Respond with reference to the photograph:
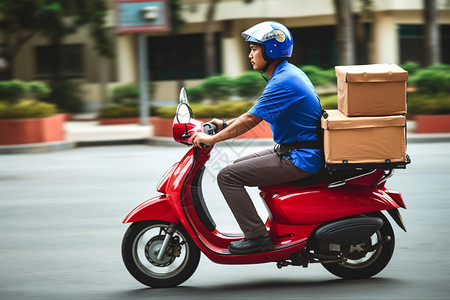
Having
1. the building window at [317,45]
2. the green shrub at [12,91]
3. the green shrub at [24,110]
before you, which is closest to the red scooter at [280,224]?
the green shrub at [24,110]

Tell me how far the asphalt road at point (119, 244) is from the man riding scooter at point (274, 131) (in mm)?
397

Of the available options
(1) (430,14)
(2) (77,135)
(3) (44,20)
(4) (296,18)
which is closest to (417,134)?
(1) (430,14)

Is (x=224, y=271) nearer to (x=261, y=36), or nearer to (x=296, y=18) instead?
(x=261, y=36)

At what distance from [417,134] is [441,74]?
2.29m

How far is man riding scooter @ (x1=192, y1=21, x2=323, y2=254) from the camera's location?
15.0 ft

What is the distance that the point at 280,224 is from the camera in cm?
473

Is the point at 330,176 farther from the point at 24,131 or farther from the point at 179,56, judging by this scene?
the point at 179,56

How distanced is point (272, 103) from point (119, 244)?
236 centimetres

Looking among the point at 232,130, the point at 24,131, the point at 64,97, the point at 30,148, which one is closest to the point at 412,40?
the point at 64,97

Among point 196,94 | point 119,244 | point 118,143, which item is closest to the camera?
point 119,244

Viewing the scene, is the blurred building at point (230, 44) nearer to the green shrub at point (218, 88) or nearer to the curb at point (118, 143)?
the green shrub at point (218, 88)

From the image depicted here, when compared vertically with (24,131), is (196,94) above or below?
above

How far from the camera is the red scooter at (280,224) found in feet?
15.3

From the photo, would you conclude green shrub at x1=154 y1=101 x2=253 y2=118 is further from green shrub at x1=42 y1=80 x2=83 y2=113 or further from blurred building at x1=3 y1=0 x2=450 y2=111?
blurred building at x1=3 y1=0 x2=450 y2=111
